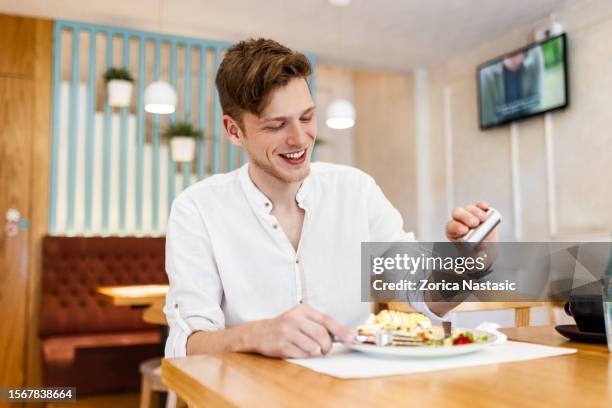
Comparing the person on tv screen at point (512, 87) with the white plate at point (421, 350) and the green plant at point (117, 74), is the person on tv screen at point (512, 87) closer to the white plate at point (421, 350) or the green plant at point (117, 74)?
the green plant at point (117, 74)

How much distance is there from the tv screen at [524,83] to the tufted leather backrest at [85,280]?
3235 millimetres

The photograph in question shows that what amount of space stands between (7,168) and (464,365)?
4563 millimetres

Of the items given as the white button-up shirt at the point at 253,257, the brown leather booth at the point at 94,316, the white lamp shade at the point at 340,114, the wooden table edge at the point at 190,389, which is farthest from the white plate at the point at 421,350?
the white lamp shade at the point at 340,114

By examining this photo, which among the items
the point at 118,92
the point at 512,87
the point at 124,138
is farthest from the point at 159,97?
the point at 512,87

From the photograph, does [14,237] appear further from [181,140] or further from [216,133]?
[216,133]

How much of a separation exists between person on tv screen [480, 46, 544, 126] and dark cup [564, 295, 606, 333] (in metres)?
3.78

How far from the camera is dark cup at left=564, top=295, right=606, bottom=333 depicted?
44.6 inches

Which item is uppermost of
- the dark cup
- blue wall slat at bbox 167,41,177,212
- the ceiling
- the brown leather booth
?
the ceiling

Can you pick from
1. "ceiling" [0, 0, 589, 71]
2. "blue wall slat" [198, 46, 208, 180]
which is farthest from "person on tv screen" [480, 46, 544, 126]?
"blue wall slat" [198, 46, 208, 180]

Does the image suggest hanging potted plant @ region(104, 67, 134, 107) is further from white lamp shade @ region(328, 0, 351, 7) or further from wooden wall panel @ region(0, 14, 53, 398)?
white lamp shade @ region(328, 0, 351, 7)

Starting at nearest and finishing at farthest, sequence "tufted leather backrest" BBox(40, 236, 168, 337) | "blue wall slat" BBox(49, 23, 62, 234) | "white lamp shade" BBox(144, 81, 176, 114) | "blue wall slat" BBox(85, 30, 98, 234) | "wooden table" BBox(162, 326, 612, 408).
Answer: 1. "wooden table" BBox(162, 326, 612, 408)
2. "white lamp shade" BBox(144, 81, 176, 114)
3. "tufted leather backrest" BBox(40, 236, 168, 337)
4. "blue wall slat" BBox(49, 23, 62, 234)
5. "blue wall slat" BBox(85, 30, 98, 234)

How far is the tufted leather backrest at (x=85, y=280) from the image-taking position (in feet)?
14.0

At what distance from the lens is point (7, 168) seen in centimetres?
459

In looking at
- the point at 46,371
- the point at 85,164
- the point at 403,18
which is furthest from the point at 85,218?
the point at 403,18
